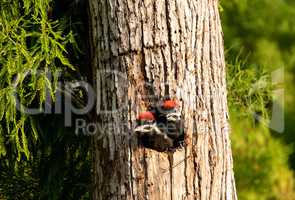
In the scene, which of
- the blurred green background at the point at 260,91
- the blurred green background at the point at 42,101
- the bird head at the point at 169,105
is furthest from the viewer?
the blurred green background at the point at 260,91

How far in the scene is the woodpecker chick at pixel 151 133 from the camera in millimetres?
2609

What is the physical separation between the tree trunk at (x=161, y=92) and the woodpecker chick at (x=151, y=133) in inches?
1.0

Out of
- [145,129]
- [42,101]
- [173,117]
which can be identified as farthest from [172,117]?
[42,101]

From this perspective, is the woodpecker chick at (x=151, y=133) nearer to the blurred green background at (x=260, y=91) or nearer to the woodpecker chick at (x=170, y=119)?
the woodpecker chick at (x=170, y=119)

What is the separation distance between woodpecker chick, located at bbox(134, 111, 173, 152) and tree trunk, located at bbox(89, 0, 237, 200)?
26 millimetres

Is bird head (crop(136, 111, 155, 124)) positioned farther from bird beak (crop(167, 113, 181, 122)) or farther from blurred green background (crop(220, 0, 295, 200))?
blurred green background (crop(220, 0, 295, 200))

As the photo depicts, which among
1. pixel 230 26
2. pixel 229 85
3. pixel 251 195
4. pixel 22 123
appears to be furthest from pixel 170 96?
pixel 230 26

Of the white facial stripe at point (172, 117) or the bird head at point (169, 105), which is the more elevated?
the bird head at point (169, 105)

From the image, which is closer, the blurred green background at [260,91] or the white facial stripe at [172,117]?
the white facial stripe at [172,117]

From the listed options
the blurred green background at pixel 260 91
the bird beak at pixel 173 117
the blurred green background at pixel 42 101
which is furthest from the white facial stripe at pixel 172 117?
the blurred green background at pixel 260 91

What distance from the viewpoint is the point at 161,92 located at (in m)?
2.64

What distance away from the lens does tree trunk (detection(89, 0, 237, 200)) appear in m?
2.64

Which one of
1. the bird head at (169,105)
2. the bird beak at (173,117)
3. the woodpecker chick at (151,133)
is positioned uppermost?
the bird head at (169,105)

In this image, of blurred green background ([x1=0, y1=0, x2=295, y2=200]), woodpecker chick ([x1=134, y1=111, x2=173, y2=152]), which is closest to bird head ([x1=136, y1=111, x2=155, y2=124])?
woodpecker chick ([x1=134, y1=111, x2=173, y2=152])
